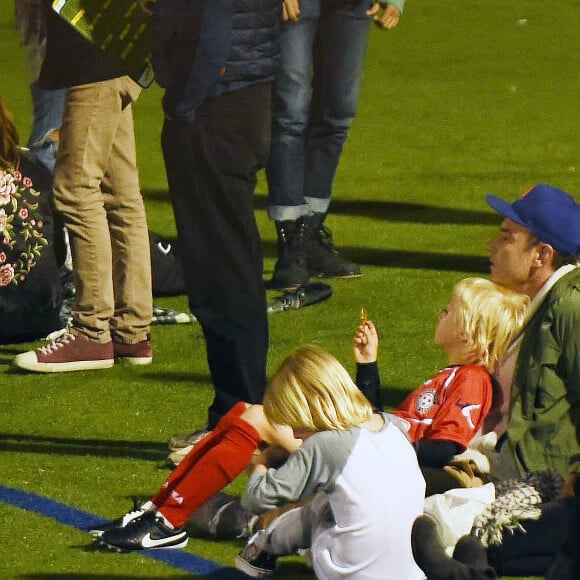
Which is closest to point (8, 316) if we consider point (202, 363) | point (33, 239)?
point (33, 239)

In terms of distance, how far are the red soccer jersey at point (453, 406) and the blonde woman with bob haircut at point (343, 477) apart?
33 cm

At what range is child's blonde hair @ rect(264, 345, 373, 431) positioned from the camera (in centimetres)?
409

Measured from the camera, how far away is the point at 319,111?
7.94 metres

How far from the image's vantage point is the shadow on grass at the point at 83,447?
5.48 meters

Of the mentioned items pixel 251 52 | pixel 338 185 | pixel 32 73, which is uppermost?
pixel 251 52

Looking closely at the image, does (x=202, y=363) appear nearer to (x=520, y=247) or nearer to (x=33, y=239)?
(x=33, y=239)

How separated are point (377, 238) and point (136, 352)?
2.52m

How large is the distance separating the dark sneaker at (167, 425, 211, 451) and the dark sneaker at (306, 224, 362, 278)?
2.57 metres

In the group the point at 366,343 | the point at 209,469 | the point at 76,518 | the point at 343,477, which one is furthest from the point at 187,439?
the point at 343,477

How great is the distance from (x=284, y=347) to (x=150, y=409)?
0.98 metres

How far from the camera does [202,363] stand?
21.5 ft

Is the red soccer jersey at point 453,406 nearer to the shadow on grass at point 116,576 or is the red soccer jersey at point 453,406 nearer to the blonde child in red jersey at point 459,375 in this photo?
the blonde child in red jersey at point 459,375

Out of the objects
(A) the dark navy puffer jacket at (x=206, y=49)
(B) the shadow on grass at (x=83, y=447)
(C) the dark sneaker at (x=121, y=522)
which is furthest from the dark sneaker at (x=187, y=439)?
(A) the dark navy puffer jacket at (x=206, y=49)

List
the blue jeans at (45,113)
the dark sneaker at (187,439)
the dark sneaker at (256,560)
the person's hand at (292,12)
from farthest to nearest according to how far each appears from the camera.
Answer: the blue jeans at (45,113) < the person's hand at (292,12) < the dark sneaker at (187,439) < the dark sneaker at (256,560)
